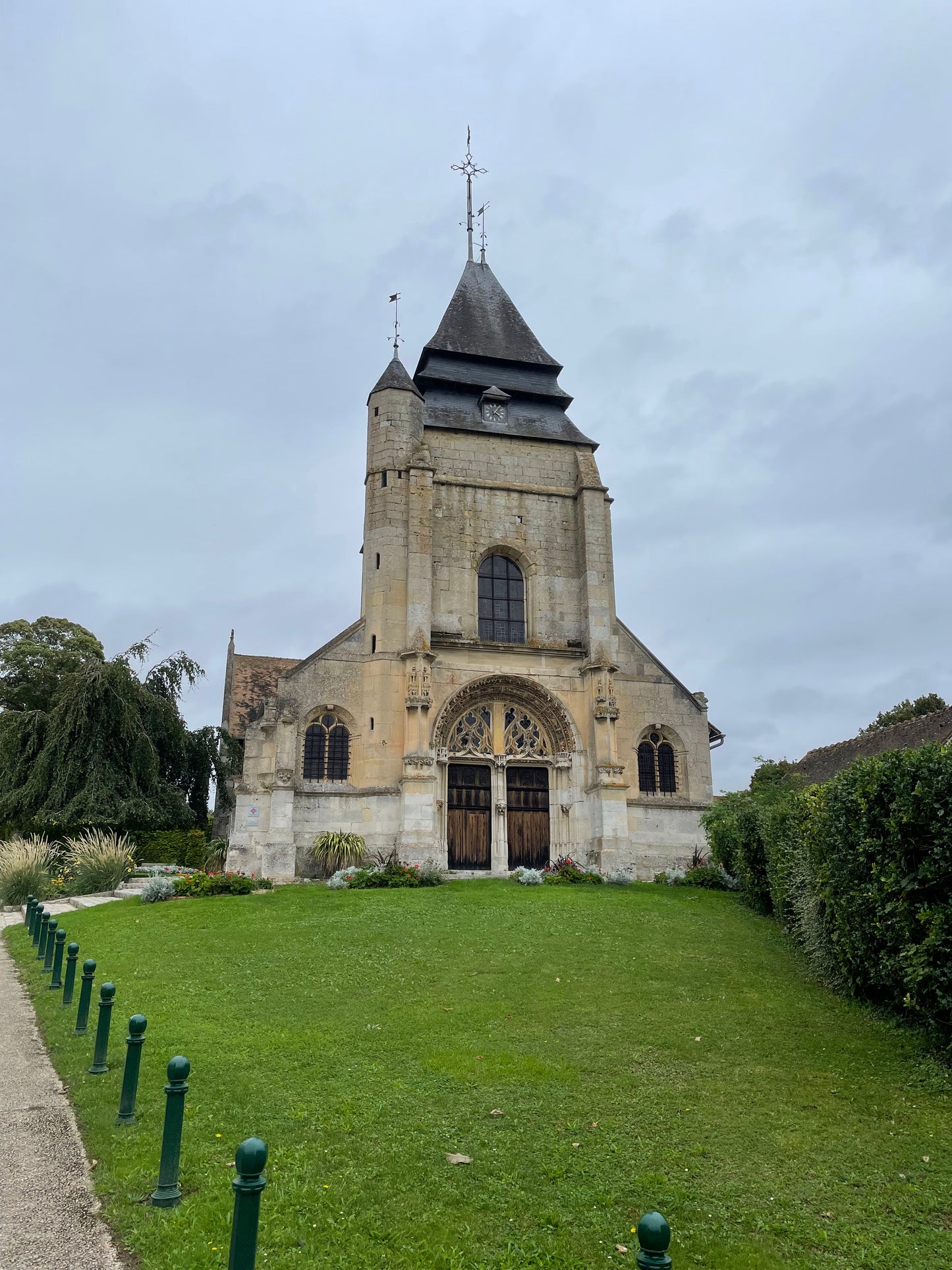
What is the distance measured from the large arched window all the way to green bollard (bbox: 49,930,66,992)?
15283mm

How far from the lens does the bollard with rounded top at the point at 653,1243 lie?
9.50 ft

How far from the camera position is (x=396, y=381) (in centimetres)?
2569

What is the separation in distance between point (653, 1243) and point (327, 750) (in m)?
20.3

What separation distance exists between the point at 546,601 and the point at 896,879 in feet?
57.2

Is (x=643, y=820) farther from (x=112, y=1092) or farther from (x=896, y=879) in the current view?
(x=112, y=1092)

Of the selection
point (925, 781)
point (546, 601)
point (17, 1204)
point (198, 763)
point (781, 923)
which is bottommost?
point (17, 1204)

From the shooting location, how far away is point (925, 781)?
26.1 feet

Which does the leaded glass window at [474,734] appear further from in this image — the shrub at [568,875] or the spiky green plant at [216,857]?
the spiky green plant at [216,857]

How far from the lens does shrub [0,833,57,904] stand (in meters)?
19.5

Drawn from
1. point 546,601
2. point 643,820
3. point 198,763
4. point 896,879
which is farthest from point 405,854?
point 896,879

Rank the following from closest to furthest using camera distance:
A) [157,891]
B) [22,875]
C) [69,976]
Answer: [69,976] → [157,891] → [22,875]

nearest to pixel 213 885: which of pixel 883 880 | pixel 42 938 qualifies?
pixel 42 938

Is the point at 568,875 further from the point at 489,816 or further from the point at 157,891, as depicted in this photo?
the point at 157,891

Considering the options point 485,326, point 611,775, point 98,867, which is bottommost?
point 98,867
